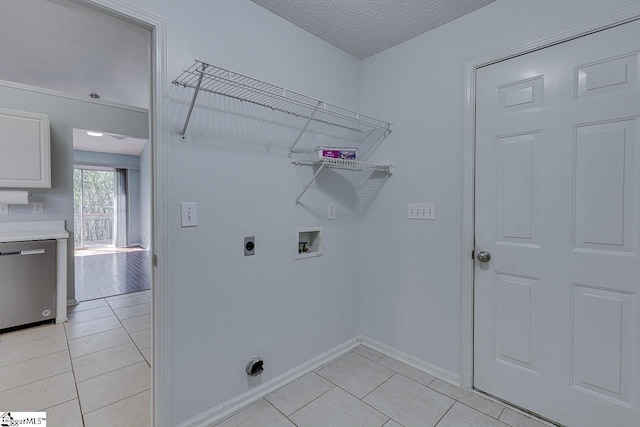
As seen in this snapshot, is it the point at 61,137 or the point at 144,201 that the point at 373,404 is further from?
the point at 144,201

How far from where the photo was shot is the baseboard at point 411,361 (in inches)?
76.3

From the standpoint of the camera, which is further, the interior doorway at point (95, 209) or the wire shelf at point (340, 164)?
the interior doorway at point (95, 209)

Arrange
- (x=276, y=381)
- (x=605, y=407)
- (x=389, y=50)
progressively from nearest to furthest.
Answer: (x=605, y=407) → (x=276, y=381) → (x=389, y=50)

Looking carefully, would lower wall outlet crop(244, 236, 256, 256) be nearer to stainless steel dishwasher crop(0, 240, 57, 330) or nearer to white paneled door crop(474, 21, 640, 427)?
white paneled door crop(474, 21, 640, 427)

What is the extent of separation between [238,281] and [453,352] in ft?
4.85

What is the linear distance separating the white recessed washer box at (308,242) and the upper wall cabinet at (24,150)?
299 cm

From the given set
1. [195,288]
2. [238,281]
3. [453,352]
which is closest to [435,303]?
[453,352]

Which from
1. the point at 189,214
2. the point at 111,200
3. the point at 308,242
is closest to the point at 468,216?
the point at 308,242

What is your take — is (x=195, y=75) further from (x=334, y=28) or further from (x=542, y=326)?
(x=542, y=326)

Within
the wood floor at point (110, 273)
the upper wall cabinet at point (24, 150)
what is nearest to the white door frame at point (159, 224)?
the upper wall cabinet at point (24, 150)

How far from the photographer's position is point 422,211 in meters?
2.07

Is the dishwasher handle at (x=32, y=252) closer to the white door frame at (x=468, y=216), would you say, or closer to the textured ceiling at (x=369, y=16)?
the textured ceiling at (x=369, y=16)

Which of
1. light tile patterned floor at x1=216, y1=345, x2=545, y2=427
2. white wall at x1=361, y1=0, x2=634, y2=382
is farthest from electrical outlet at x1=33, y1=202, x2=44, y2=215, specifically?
white wall at x1=361, y1=0, x2=634, y2=382

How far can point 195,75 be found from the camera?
4.86ft
